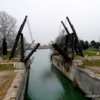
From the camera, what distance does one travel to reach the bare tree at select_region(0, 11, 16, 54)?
42872 millimetres

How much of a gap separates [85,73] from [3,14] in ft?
113

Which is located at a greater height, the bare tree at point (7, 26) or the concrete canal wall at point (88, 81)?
the bare tree at point (7, 26)

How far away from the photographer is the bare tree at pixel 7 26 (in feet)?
141

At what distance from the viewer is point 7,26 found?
143 feet

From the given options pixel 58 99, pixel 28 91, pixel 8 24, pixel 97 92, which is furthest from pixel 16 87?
pixel 8 24

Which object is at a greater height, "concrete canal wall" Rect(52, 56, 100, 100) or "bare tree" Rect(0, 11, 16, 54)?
"bare tree" Rect(0, 11, 16, 54)

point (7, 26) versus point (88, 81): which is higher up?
point (7, 26)

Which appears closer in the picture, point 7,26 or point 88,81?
point 88,81

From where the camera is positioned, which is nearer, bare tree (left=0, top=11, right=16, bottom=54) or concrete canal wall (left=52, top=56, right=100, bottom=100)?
concrete canal wall (left=52, top=56, right=100, bottom=100)

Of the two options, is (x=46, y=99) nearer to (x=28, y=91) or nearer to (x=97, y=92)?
(x=28, y=91)

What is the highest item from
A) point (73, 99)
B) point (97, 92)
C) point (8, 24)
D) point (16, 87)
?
point (8, 24)

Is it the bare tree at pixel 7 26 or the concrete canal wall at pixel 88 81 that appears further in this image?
the bare tree at pixel 7 26

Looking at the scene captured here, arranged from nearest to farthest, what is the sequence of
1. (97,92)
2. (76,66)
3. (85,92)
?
1. (97,92)
2. (85,92)
3. (76,66)

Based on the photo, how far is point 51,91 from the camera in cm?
1591
